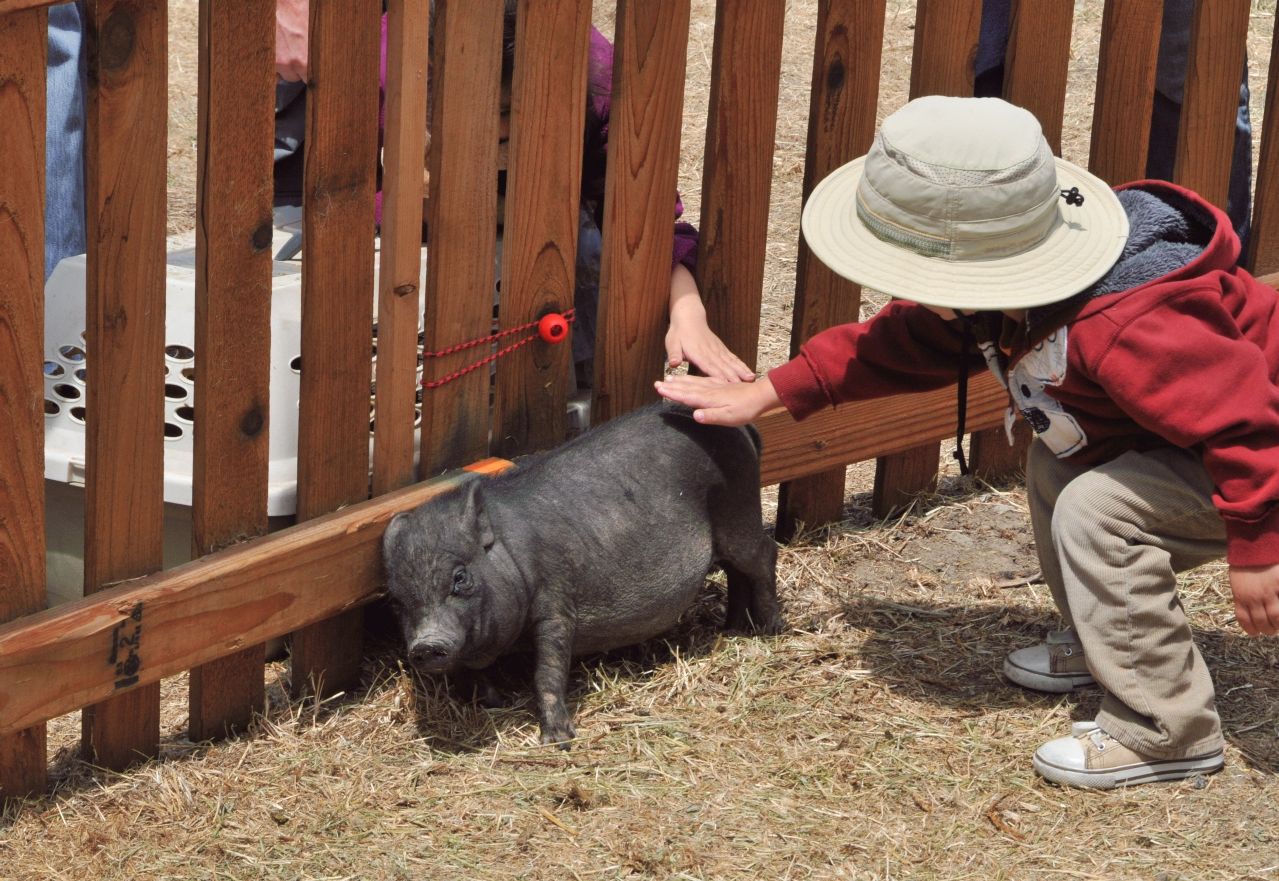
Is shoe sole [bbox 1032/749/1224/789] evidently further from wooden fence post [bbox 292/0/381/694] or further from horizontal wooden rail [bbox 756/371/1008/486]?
wooden fence post [bbox 292/0/381/694]

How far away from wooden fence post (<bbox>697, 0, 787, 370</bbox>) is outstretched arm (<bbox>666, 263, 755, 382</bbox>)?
0.08m

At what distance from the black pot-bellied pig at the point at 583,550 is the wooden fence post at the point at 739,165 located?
359 mm

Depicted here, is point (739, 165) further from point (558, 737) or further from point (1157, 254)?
point (558, 737)

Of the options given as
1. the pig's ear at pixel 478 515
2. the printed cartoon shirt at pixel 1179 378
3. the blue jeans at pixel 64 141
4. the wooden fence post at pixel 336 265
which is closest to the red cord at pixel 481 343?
the wooden fence post at pixel 336 265

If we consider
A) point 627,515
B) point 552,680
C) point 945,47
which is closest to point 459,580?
point 552,680

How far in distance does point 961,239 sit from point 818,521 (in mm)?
1506

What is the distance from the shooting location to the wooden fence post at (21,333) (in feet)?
7.68

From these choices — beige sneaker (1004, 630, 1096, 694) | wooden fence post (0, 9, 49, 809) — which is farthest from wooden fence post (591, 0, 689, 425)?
wooden fence post (0, 9, 49, 809)

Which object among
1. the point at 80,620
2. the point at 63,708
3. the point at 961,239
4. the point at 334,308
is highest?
the point at 961,239

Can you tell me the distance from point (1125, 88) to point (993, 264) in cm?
156

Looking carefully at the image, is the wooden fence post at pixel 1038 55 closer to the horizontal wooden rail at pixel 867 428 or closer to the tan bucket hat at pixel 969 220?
the horizontal wooden rail at pixel 867 428

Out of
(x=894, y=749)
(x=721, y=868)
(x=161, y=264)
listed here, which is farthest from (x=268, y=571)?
(x=894, y=749)

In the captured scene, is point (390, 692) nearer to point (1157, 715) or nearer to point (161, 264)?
point (161, 264)

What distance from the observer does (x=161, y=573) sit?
2.78 meters
